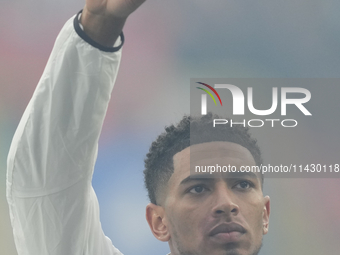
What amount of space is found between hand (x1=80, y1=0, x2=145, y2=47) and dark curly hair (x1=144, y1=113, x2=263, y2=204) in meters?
0.42

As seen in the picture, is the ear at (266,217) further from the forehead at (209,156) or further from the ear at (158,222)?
the ear at (158,222)

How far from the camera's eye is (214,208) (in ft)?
2.70

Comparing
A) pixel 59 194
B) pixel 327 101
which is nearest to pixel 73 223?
pixel 59 194

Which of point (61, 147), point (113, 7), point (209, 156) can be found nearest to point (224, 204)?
point (209, 156)

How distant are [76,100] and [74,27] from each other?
0.42ft

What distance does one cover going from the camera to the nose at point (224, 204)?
0.81 m

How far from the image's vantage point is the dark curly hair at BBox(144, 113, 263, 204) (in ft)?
3.20

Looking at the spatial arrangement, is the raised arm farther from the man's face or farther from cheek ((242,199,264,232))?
cheek ((242,199,264,232))

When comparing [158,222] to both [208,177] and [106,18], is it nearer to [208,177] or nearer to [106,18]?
[208,177]

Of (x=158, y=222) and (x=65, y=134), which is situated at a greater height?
(x=65, y=134)

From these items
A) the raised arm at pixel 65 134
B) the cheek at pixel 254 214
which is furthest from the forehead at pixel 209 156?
the raised arm at pixel 65 134

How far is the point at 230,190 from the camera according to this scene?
0.86 meters

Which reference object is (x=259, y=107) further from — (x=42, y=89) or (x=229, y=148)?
(x=42, y=89)

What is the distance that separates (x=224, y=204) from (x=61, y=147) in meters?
0.38
